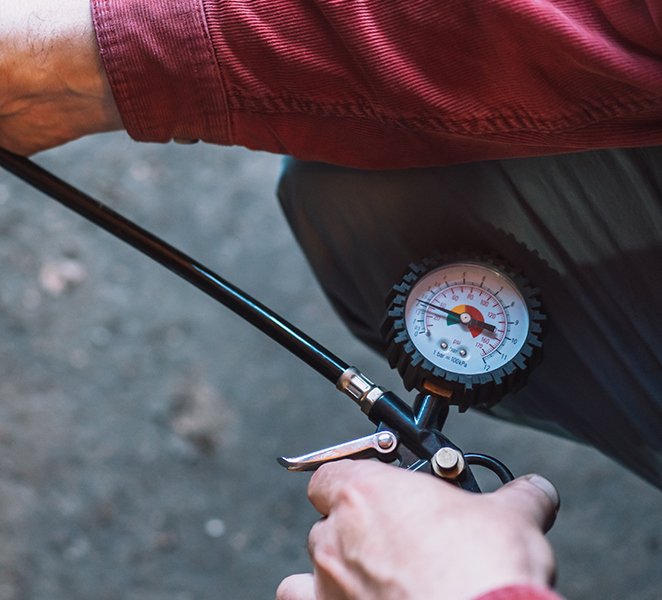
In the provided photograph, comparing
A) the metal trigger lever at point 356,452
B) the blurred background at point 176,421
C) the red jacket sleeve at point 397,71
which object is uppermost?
the red jacket sleeve at point 397,71

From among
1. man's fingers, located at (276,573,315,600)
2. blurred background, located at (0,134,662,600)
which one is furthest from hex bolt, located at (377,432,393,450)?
blurred background, located at (0,134,662,600)

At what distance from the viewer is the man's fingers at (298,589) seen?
479 mm

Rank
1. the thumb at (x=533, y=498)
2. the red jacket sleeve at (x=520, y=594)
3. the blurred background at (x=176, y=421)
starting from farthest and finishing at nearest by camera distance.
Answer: the blurred background at (x=176, y=421) < the thumb at (x=533, y=498) < the red jacket sleeve at (x=520, y=594)

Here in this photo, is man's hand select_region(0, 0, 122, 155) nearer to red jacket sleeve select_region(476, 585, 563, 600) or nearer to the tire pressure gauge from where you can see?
the tire pressure gauge

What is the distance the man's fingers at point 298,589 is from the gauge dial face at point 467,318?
0.67 ft

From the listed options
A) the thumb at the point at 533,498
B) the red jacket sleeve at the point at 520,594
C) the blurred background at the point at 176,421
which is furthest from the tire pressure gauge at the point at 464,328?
the blurred background at the point at 176,421

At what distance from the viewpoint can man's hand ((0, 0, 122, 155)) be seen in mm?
539

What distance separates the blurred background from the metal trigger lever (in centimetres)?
64

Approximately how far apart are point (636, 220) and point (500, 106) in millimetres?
188

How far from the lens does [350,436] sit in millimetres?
1170

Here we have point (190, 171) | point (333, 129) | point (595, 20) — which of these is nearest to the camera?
point (595, 20)

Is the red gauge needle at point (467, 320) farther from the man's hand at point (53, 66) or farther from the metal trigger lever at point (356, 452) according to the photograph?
the man's hand at point (53, 66)

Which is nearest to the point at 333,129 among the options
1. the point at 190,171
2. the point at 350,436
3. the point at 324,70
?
the point at 324,70

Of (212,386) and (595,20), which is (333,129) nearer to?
(595,20)
